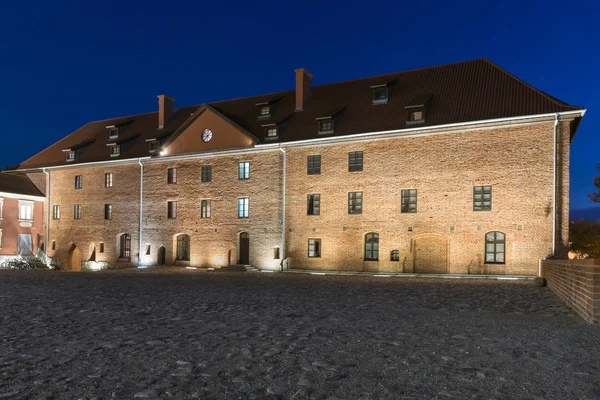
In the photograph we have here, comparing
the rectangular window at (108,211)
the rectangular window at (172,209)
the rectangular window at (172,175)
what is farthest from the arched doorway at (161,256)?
the rectangular window at (108,211)

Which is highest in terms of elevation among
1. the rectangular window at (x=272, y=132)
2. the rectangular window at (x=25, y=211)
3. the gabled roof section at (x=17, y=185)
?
the rectangular window at (x=272, y=132)

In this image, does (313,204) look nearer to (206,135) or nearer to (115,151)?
(206,135)

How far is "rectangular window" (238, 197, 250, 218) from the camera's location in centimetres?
3028

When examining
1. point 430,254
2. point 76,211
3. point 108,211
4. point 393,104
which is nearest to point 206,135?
point 108,211

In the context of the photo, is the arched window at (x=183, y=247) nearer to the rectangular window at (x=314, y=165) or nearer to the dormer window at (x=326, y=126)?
the rectangular window at (x=314, y=165)

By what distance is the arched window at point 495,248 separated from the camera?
23.4m

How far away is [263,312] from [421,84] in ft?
71.5

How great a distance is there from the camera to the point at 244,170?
101 feet

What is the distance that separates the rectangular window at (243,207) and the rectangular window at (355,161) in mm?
7114

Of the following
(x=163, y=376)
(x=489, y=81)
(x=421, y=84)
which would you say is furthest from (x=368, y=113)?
(x=163, y=376)

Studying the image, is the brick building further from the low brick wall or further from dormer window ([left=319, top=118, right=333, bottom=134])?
the low brick wall

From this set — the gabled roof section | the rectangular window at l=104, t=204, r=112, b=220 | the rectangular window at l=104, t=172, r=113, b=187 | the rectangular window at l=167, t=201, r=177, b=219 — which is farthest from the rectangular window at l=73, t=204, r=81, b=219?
the rectangular window at l=167, t=201, r=177, b=219

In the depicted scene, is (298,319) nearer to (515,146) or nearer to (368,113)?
(515,146)

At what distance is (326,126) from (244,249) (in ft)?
30.6
